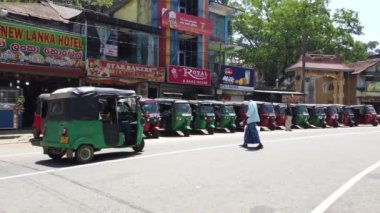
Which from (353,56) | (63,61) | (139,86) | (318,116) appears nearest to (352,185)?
(63,61)

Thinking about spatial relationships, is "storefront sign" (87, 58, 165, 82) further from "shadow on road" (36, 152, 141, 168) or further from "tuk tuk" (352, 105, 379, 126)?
"tuk tuk" (352, 105, 379, 126)

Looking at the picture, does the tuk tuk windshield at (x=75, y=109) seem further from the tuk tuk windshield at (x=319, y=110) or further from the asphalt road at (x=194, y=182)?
the tuk tuk windshield at (x=319, y=110)

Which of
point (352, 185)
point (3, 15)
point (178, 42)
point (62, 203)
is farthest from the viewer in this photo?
point (178, 42)

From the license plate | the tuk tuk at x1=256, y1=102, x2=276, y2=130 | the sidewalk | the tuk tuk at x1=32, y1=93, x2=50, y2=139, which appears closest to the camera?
Answer: the license plate

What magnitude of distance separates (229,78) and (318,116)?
7.46 meters

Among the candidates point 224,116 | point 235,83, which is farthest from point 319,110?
point 224,116

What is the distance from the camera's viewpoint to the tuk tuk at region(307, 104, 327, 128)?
34.3 meters

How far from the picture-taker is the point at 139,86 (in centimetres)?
2964

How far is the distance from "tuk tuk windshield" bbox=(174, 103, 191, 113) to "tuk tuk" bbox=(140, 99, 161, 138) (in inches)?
60.3

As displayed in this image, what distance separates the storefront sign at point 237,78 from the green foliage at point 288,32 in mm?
18025

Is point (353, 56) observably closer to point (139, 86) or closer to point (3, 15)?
point (139, 86)

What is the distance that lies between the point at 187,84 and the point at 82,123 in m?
21.0

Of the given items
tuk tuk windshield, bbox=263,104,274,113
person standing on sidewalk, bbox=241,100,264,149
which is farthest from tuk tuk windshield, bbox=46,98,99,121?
tuk tuk windshield, bbox=263,104,274,113

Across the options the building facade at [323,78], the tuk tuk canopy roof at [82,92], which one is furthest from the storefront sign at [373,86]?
the tuk tuk canopy roof at [82,92]
